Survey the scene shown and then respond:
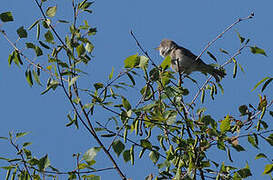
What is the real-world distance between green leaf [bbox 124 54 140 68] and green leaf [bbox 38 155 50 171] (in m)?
0.77

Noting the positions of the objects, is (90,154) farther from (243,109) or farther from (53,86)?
(243,109)

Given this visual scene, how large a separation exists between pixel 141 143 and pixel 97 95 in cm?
43

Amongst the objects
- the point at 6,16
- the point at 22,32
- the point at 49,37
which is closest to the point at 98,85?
the point at 49,37

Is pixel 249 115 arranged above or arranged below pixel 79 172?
above

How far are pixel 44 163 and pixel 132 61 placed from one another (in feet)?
2.78

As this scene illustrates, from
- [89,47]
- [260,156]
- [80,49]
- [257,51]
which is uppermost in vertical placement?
[89,47]

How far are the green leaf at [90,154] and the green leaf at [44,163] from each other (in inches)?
9.0

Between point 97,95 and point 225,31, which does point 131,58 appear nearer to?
A: point 97,95

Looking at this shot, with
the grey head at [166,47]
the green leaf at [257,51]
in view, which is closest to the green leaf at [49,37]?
the green leaf at [257,51]

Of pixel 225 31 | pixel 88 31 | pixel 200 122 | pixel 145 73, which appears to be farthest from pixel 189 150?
pixel 88 31

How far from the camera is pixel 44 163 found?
8.11ft

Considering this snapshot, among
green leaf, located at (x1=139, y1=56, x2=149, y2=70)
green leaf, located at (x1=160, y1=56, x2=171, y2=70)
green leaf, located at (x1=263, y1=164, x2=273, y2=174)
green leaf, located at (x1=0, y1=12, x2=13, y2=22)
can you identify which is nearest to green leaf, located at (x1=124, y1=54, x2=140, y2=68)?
green leaf, located at (x1=139, y1=56, x2=149, y2=70)

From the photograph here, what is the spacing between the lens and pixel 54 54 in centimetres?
271

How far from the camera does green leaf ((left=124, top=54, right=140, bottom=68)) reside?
7.80 feet
